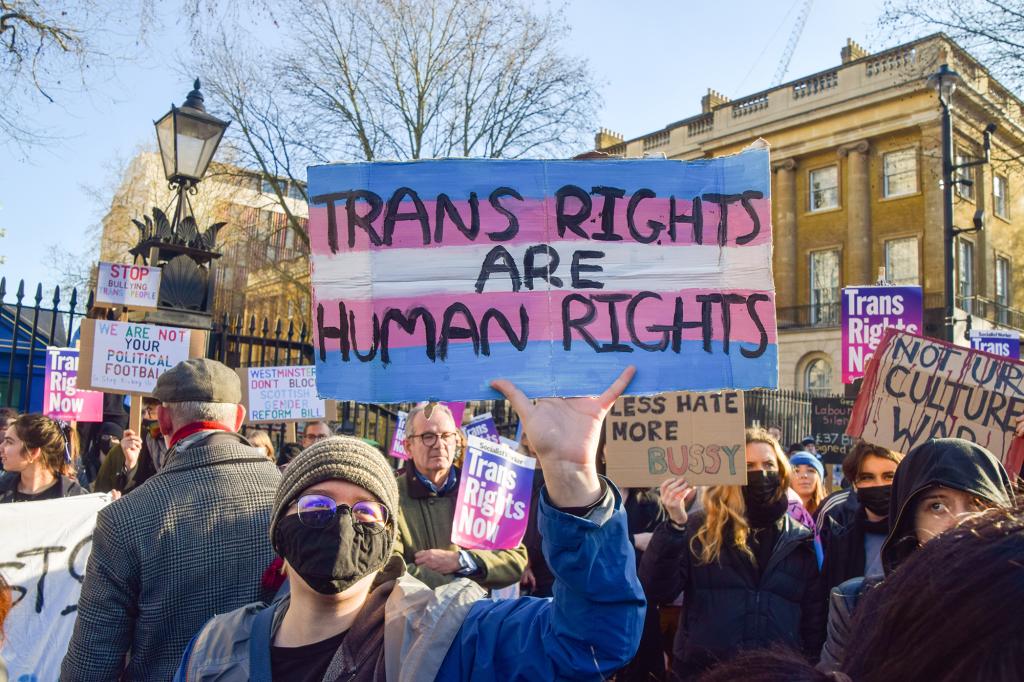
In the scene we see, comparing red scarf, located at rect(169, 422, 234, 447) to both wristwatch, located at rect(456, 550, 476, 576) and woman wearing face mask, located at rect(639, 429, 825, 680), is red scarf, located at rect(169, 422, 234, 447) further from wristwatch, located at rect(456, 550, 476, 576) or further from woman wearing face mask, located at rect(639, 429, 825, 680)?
woman wearing face mask, located at rect(639, 429, 825, 680)

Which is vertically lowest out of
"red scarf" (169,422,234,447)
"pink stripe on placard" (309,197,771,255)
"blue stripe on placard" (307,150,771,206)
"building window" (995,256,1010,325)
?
"red scarf" (169,422,234,447)

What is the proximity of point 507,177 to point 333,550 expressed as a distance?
3.46 ft

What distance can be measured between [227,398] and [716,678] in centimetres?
235

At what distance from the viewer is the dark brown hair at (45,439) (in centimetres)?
450

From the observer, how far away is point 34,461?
→ 4566 millimetres

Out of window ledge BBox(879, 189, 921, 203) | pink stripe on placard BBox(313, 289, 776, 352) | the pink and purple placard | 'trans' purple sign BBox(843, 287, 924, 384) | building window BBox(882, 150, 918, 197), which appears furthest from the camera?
building window BBox(882, 150, 918, 197)

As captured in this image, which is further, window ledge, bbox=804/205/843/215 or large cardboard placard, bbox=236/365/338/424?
window ledge, bbox=804/205/843/215

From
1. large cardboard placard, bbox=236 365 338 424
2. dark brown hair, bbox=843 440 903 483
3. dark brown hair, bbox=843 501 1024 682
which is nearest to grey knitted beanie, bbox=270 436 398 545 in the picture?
dark brown hair, bbox=843 501 1024 682

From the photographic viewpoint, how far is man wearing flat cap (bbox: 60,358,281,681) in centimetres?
243

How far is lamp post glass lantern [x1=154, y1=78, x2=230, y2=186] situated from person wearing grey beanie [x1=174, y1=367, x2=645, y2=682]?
4.92m

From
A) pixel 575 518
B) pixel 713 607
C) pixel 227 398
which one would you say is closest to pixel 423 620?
pixel 575 518

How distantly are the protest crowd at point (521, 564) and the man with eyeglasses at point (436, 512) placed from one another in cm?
1

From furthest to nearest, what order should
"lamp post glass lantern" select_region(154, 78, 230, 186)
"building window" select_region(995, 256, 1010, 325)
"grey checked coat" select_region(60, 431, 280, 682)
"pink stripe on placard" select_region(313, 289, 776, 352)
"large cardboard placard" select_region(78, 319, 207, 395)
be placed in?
"building window" select_region(995, 256, 1010, 325)
"lamp post glass lantern" select_region(154, 78, 230, 186)
"large cardboard placard" select_region(78, 319, 207, 395)
"grey checked coat" select_region(60, 431, 280, 682)
"pink stripe on placard" select_region(313, 289, 776, 352)

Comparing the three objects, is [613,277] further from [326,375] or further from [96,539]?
[96,539]
